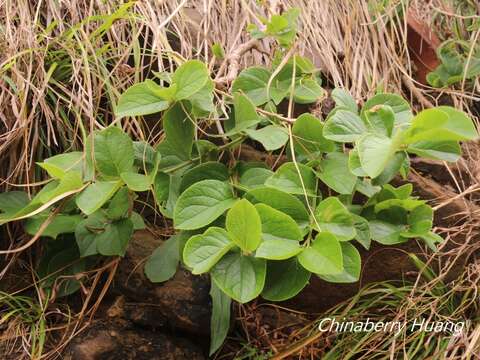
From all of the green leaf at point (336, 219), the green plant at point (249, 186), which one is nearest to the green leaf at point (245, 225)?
the green plant at point (249, 186)

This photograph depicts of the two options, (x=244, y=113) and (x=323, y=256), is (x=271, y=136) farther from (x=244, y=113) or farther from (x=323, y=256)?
(x=323, y=256)

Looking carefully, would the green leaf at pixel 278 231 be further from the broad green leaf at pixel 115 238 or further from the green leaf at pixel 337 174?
the broad green leaf at pixel 115 238

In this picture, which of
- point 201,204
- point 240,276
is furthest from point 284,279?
point 201,204

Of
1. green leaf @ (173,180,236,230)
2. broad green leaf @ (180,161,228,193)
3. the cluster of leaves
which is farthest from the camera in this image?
the cluster of leaves

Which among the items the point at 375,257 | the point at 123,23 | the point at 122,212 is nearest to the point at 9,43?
the point at 123,23

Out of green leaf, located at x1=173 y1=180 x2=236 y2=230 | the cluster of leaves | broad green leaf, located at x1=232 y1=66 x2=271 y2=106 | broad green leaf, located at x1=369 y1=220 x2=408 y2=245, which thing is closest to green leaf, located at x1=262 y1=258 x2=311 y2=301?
green leaf, located at x1=173 y1=180 x2=236 y2=230

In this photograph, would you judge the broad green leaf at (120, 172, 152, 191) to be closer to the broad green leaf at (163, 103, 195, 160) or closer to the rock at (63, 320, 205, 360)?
the broad green leaf at (163, 103, 195, 160)
